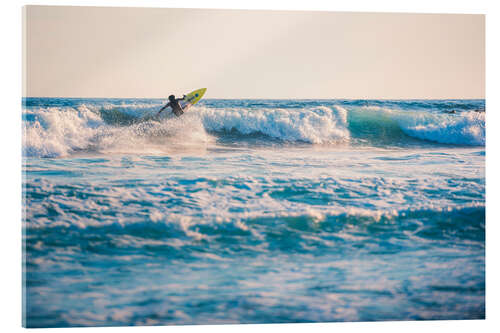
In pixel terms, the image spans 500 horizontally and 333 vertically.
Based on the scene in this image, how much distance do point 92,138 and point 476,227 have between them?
137 inches

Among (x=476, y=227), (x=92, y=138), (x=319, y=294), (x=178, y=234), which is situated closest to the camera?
(x=319, y=294)

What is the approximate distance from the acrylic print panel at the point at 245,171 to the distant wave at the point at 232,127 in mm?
22

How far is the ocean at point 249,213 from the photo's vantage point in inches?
132

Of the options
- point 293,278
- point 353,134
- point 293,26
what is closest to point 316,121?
point 353,134

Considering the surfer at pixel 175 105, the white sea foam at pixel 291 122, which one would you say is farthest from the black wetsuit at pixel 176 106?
the white sea foam at pixel 291 122

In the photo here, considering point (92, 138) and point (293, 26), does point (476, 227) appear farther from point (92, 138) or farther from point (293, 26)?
point (92, 138)

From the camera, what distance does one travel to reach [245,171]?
4020 millimetres

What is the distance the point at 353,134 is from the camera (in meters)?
4.42

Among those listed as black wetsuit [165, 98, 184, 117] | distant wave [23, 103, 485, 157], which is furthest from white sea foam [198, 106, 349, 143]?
black wetsuit [165, 98, 184, 117]

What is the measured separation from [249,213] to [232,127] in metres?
1.10

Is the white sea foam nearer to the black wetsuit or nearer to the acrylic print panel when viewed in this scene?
the acrylic print panel

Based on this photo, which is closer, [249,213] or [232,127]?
[249,213]

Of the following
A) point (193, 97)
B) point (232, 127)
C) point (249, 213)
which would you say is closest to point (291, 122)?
point (232, 127)

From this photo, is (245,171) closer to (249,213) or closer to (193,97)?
(249,213)
